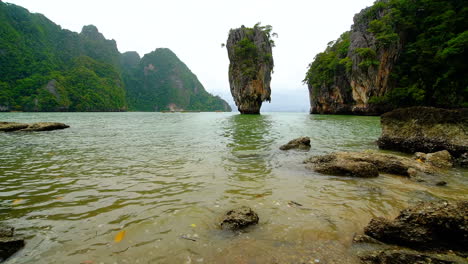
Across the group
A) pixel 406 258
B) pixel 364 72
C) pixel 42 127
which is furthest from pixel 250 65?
pixel 406 258

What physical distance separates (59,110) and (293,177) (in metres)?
95.4

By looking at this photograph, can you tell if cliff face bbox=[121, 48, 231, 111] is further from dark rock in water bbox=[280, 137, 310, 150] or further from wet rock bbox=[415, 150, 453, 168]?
wet rock bbox=[415, 150, 453, 168]

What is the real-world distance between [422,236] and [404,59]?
48.4 metres

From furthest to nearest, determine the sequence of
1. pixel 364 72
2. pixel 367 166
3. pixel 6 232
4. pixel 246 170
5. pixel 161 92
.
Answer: pixel 161 92 → pixel 364 72 → pixel 246 170 → pixel 367 166 → pixel 6 232

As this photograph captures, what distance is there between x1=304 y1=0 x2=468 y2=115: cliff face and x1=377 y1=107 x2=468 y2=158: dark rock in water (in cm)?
3017

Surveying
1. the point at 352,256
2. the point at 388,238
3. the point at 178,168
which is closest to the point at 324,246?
the point at 352,256

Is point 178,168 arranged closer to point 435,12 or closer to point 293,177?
point 293,177

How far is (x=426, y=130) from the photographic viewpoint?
8.27 m

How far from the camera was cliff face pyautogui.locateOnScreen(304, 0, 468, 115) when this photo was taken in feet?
96.9

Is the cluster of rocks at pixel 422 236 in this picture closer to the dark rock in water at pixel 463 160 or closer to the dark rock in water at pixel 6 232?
the dark rock in water at pixel 6 232

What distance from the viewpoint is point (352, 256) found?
2398 mm

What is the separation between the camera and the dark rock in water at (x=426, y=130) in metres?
7.33

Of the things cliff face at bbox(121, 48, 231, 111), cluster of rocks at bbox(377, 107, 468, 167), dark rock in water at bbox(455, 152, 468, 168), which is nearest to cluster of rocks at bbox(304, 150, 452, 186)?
dark rock in water at bbox(455, 152, 468, 168)

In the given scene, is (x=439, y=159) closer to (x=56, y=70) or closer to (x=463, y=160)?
(x=463, y=160)
